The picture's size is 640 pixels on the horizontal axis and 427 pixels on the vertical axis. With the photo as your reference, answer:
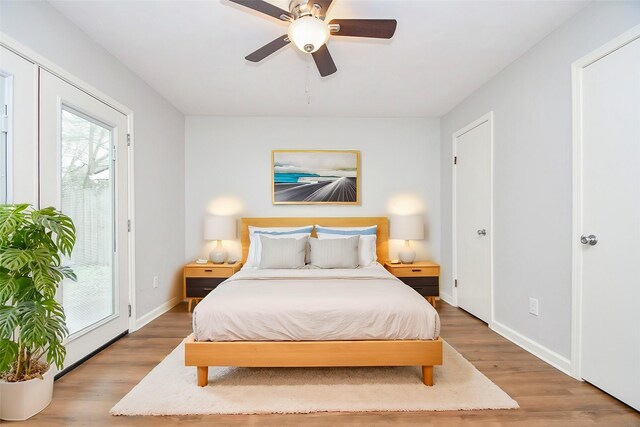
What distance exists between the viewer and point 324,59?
2.34 meters

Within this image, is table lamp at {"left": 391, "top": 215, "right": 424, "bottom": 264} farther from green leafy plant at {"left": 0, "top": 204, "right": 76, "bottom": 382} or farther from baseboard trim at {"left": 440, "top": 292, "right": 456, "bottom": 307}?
green leafy plant at {"left": 0, "top": 204, "right": 76, "bottom": 382}

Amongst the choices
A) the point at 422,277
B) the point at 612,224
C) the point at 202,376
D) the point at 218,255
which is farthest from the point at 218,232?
the point at 612,224

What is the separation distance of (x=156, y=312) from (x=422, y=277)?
3.06m

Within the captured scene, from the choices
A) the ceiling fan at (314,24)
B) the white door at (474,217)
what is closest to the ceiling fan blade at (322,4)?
the ceiling fan at (314,24)

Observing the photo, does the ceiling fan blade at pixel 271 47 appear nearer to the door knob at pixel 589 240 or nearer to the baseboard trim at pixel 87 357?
the door knob at pixel 589 240

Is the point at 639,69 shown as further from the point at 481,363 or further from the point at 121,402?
the point at 121,402

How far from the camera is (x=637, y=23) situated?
1.84m

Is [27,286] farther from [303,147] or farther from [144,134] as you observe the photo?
[303,147]

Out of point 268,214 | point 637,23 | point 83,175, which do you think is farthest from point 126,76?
point 637,23

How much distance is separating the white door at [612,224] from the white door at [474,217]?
1123mm

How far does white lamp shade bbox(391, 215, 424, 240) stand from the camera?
4.15 meters

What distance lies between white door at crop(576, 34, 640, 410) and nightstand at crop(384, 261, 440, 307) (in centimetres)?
183

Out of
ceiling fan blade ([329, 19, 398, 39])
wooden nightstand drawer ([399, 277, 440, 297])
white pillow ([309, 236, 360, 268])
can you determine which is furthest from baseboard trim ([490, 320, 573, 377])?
ceiling fan blade ([329, 19, 398, 39])

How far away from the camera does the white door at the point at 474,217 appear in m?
3.35
